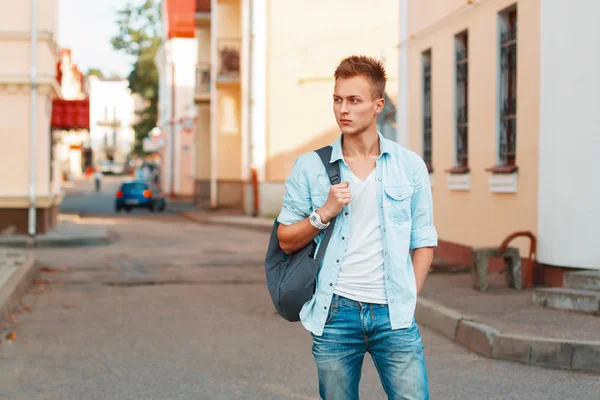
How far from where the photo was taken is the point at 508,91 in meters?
12.6

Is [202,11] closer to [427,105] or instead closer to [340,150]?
[427,105]

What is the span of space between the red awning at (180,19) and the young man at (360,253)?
5294 cm

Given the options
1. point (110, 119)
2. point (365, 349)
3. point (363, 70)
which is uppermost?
point (110, 119)

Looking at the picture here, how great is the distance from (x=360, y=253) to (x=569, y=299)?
6.16 m

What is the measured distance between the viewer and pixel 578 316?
9.02 meters

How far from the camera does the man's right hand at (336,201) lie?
361cm

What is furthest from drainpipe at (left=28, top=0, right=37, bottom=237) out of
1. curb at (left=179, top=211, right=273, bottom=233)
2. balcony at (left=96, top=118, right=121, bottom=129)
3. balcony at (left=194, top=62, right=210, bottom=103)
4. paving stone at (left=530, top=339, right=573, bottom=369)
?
balcony at (left=96, top=118, right=121, bottom=129)

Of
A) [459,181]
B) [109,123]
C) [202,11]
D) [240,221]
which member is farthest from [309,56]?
[109,123]

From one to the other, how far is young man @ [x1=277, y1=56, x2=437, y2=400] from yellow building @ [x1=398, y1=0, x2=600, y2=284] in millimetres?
6827

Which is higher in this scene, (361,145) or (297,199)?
(361,145)

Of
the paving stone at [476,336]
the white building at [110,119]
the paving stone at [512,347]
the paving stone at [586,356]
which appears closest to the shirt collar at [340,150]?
the paving stone at [586,356]

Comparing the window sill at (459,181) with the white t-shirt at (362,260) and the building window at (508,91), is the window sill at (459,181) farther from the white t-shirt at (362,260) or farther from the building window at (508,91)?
the white t-shirt at (362,260)

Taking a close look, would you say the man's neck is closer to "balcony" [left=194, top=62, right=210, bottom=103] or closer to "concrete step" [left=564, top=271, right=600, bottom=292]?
"concrete step" [left=564, top=271, right=600, bottom=292]

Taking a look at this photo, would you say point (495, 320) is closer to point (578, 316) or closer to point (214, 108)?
point (578, 316)
